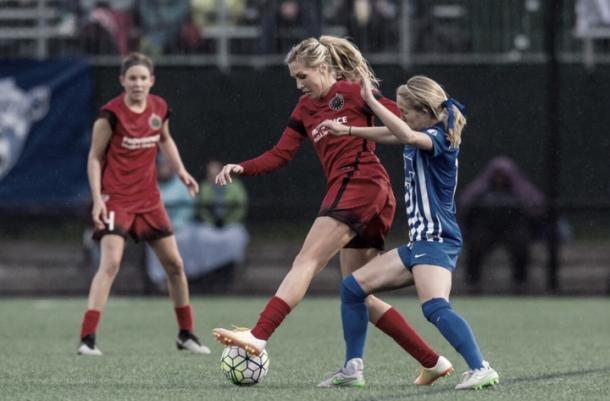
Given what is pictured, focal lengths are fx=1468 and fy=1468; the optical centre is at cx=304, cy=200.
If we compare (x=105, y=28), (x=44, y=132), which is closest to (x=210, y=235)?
(x=44, y=132)

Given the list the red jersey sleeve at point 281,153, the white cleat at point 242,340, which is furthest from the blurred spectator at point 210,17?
the white cleat at point 242,340

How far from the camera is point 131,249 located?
15641 mm

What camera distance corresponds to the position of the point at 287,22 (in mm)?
15688

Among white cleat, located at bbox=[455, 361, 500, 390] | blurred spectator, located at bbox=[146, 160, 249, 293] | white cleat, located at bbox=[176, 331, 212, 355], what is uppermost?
white cleat, located at bbox=[455, 361, 500, 390]

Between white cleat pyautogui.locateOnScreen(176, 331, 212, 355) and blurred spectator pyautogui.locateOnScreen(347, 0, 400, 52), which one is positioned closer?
white cleat pyautogui.locateOnScreen(176, 331, 212, 355)

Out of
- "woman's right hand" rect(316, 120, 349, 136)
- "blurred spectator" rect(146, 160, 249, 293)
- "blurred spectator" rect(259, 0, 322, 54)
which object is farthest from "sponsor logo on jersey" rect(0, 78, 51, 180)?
"woman's right hand" rect(316, 120, 349, 136)

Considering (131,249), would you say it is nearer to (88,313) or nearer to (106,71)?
(106,71)

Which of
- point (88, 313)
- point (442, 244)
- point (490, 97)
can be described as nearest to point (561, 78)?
point (490, 97)

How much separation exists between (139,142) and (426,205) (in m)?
2.98

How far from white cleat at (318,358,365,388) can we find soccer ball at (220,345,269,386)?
0.32m

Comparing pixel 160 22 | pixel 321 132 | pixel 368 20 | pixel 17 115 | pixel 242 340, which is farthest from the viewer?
pixel 160 22

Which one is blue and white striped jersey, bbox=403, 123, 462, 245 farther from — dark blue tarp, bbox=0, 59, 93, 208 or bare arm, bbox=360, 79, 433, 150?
dark blue tarp, bbox=0, 59, 93, 208

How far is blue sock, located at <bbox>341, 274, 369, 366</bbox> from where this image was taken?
705cm

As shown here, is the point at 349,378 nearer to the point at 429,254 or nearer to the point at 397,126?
the point at 429,254
